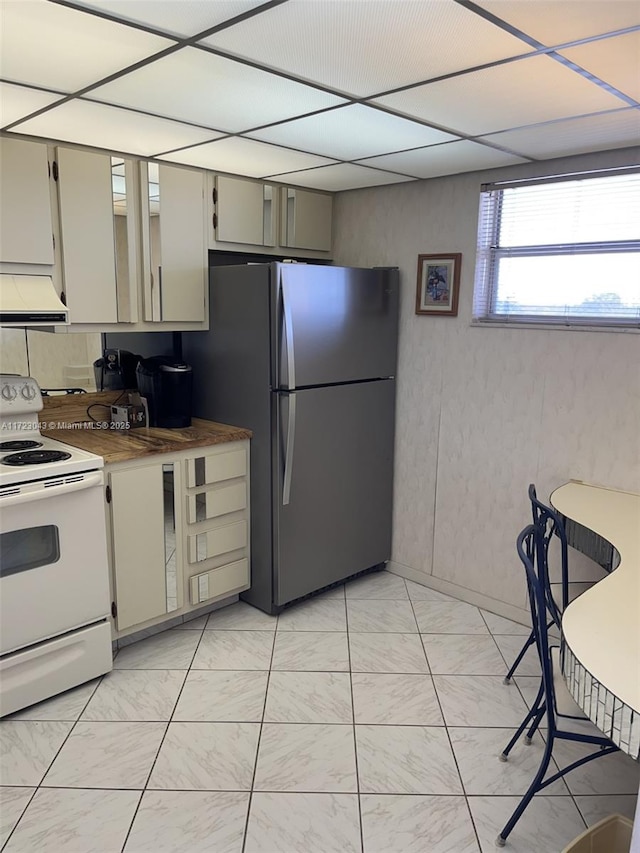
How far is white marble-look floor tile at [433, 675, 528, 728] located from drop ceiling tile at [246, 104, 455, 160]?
7.53 ft

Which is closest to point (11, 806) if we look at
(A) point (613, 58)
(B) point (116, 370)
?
(B) point (116, 370)

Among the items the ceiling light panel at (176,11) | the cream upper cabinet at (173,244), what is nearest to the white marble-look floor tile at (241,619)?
the cream upper cabinet at (173,244)

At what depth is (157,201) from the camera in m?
2.96

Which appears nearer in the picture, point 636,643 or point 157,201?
point 636,643

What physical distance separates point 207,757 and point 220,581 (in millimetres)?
1021

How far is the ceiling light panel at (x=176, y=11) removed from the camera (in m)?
1.40

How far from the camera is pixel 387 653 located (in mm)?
2914

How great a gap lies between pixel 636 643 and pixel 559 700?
0.48 meters

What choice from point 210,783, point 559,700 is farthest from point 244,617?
point 559,700

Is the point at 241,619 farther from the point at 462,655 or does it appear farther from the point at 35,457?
the point at 35,457

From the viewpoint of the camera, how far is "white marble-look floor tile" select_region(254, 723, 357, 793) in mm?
2094

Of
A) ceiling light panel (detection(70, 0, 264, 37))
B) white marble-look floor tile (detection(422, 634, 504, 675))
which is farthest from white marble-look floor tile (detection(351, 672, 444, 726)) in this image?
ceiling light panel (detection(70, 0, 264, 37))

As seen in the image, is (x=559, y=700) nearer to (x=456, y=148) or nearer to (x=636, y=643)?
(x=636, y=643)

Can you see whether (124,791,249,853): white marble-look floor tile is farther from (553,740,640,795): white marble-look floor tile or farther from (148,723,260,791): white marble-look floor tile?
(553,740,640,795): white marble-look floor tile
